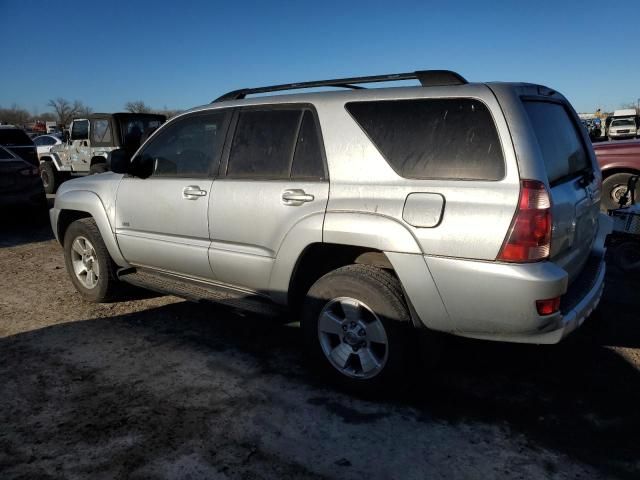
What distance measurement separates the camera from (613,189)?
847 centimetres

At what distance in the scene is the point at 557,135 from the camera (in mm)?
3123

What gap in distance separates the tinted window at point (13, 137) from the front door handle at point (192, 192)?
21.9ft

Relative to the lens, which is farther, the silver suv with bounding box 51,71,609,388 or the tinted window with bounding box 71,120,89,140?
the tinted window with bounding box 71,120,89,140

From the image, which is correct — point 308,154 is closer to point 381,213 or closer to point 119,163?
point 381,213

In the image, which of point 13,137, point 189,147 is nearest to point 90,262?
point 189,147

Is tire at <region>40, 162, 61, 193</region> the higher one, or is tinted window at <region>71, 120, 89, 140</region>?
tinted window at <region>71, 120, 89, 140</region>

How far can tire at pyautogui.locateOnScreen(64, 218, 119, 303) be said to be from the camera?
14.7 feet

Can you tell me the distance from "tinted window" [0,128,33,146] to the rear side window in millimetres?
8782

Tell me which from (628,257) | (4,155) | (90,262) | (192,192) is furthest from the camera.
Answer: (4,155)

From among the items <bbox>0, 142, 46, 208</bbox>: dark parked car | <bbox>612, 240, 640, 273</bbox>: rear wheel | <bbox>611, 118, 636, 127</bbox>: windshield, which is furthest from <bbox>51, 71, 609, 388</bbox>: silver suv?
<bbox>611, 118, 636, 127</bbox>: windshield

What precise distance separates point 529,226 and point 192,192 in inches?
92.0

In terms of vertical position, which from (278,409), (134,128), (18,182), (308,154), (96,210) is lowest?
(278,409)

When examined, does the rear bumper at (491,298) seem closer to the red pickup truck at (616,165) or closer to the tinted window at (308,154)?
the tinted window at (308,154)

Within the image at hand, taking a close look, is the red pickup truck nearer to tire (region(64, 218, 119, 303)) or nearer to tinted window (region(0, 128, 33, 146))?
tire (region(64, 218, 119, 303))
